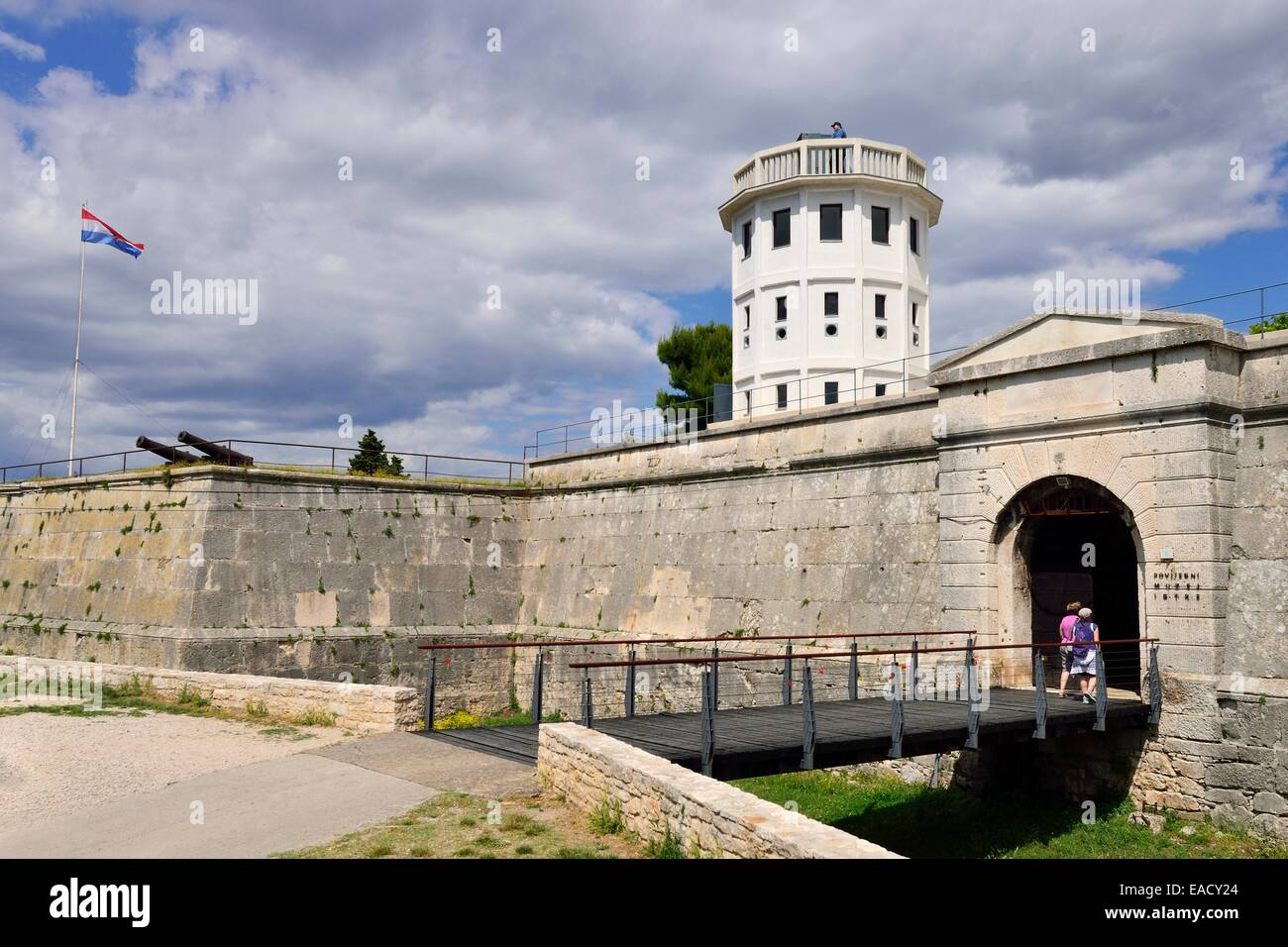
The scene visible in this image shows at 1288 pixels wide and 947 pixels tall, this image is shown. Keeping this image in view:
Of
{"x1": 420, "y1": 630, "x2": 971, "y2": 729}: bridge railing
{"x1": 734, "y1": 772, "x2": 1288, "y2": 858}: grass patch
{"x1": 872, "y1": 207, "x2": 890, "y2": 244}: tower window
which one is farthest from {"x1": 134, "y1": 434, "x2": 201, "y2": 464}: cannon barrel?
{"x1": 872, "y1": 207, "x2": 890, "y2": 244}: tower window

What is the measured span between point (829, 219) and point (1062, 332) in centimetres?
1782

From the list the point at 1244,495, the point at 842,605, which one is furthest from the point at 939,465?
the point at 1244,495

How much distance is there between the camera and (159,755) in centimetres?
1198

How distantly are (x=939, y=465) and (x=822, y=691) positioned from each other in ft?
14.7

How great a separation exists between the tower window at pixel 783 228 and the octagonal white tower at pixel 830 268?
3cm

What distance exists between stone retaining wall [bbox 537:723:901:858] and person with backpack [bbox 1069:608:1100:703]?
23.4ft

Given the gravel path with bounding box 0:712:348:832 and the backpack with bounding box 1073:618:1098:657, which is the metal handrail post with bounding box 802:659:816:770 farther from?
the gravel path with bounding box 0:712:348:832

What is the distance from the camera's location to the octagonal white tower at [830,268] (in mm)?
31062

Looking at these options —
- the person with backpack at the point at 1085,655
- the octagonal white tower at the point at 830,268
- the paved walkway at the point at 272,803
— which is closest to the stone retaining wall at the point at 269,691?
the paved walkway at the point at 272,803

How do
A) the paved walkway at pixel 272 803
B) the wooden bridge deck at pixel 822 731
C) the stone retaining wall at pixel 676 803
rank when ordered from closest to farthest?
the stone retaining wall at pixel 676 803, the paved walkway at pixel 272 803, the wooden bridge deck at pixel 822 731

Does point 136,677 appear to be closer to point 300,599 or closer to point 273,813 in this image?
point 300,599

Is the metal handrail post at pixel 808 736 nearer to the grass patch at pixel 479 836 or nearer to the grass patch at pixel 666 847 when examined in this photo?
the grass patch at pixel 479 836

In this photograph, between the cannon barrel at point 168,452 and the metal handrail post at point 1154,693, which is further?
the cannon barrel at point 168,452

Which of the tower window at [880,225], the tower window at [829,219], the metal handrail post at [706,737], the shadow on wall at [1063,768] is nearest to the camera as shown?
the metal handrail post at [706,737]
